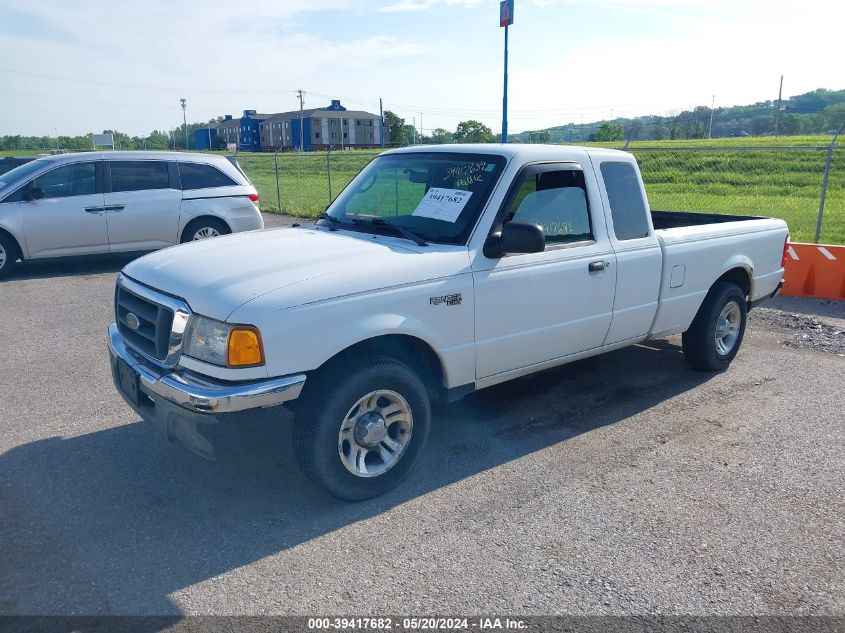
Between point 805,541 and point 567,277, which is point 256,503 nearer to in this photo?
point 567,277

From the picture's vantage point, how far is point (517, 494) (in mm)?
4070

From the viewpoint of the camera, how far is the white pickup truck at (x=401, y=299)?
3.55 meters

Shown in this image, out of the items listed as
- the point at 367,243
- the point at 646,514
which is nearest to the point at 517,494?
the point at 646,514

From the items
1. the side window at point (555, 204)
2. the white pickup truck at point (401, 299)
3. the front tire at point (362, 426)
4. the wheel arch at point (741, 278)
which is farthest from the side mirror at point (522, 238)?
the wheel arch at point (741, 278)

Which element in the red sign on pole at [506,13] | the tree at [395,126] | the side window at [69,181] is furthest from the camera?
the tree at [395,126]

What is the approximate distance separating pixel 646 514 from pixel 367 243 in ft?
7.33

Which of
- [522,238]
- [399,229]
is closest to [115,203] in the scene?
[399,229]

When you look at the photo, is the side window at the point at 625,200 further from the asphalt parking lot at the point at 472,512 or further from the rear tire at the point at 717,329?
the asphalt parking lot at the point at 472,512

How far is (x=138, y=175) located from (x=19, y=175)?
1.58 meters

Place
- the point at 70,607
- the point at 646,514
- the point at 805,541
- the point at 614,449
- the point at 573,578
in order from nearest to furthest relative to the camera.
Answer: the point at 70,607
the point at 573,578
the point at 805,541
the point at 646,514
the point at 614,449

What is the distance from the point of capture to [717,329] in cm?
618

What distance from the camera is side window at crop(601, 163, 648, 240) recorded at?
5.12 meters

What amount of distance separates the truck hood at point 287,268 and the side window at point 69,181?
6782 millimetres

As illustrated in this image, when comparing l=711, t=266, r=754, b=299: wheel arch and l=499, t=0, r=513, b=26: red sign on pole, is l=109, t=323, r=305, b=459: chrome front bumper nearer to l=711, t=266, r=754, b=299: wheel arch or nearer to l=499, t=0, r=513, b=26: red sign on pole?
l=711, t=266, r=754, b=299: wheel arch
